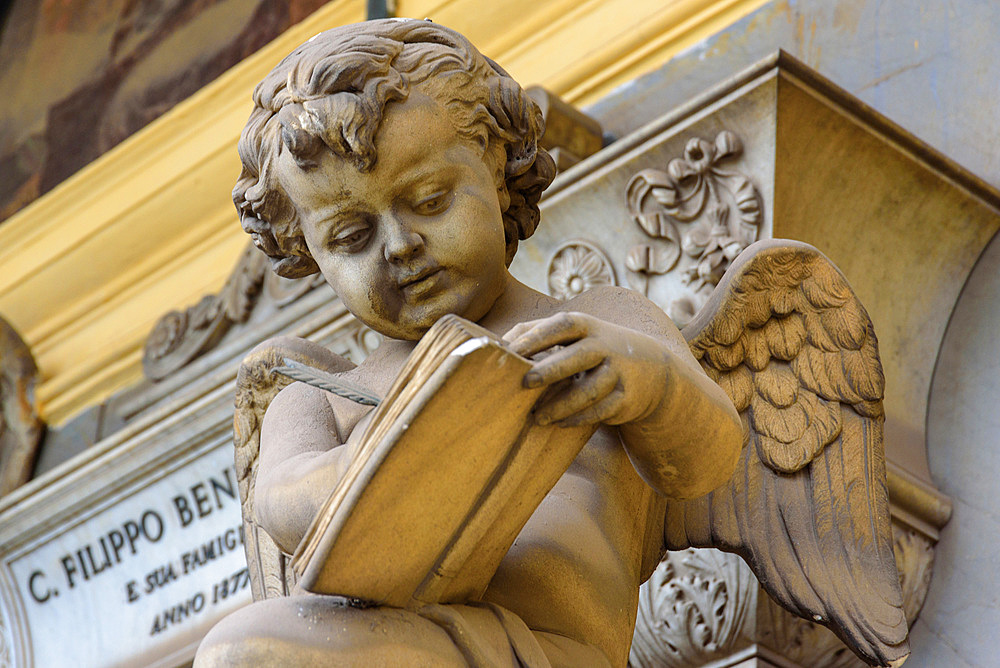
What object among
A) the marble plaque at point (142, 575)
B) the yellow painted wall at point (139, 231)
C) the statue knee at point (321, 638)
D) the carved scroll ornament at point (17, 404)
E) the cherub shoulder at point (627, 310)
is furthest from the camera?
the carved scroll ornament at point (17, 404)

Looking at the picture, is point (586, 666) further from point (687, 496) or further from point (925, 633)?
point (925, 633)

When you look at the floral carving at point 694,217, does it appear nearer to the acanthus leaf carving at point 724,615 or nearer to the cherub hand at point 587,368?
the acanthus leaf carving at point 724,615

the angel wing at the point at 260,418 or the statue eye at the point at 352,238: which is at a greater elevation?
the statue eye at the point at 352,238

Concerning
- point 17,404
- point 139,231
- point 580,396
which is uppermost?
point 580,396

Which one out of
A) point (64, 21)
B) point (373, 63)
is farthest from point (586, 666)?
point (64, 21)

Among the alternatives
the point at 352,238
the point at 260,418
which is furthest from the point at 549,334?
the point at 260,418

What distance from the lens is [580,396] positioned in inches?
60.7

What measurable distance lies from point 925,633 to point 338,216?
5.43 ft

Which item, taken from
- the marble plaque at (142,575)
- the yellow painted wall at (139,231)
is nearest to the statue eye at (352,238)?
the marble plaque at (142,575)

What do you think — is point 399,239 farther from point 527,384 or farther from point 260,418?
point 260,418

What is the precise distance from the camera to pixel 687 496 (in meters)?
1.74

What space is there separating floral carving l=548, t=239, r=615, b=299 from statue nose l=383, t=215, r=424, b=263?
53.7 inches

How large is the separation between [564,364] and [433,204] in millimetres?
311

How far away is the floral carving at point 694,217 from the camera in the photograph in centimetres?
288
